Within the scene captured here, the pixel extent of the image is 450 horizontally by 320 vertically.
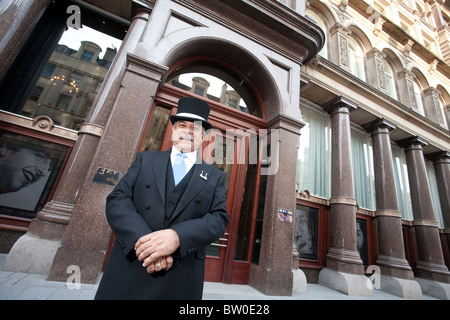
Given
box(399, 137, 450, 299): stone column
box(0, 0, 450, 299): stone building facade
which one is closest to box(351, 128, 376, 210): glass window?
box(0, 0, 450, 299): stone building facade

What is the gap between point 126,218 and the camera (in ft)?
4.97

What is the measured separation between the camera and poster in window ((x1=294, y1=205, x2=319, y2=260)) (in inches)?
252

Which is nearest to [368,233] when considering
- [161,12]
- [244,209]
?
[244,209]

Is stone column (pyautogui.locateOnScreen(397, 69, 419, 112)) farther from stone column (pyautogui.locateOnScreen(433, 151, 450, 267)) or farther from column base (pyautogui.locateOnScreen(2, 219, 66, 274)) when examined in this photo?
column base (pyautogui.locateOnScreen(2, 219, 66, 274))

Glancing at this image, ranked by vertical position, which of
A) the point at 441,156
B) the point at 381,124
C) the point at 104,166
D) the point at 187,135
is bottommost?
the point at 104,166

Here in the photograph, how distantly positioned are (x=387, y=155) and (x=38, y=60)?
1174 cm

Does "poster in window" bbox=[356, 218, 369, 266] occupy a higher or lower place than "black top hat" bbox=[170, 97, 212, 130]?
lower

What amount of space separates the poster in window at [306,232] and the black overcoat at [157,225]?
5508mm

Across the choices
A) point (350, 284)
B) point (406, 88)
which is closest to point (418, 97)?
point (406, 88)

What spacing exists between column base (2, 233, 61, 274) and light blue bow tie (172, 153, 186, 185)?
307 cm

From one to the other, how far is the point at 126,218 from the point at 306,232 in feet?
21.0

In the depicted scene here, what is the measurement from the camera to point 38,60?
5.04 metres

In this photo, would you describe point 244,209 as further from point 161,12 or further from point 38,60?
point 38,60

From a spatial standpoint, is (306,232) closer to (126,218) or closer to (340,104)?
(340,104)
